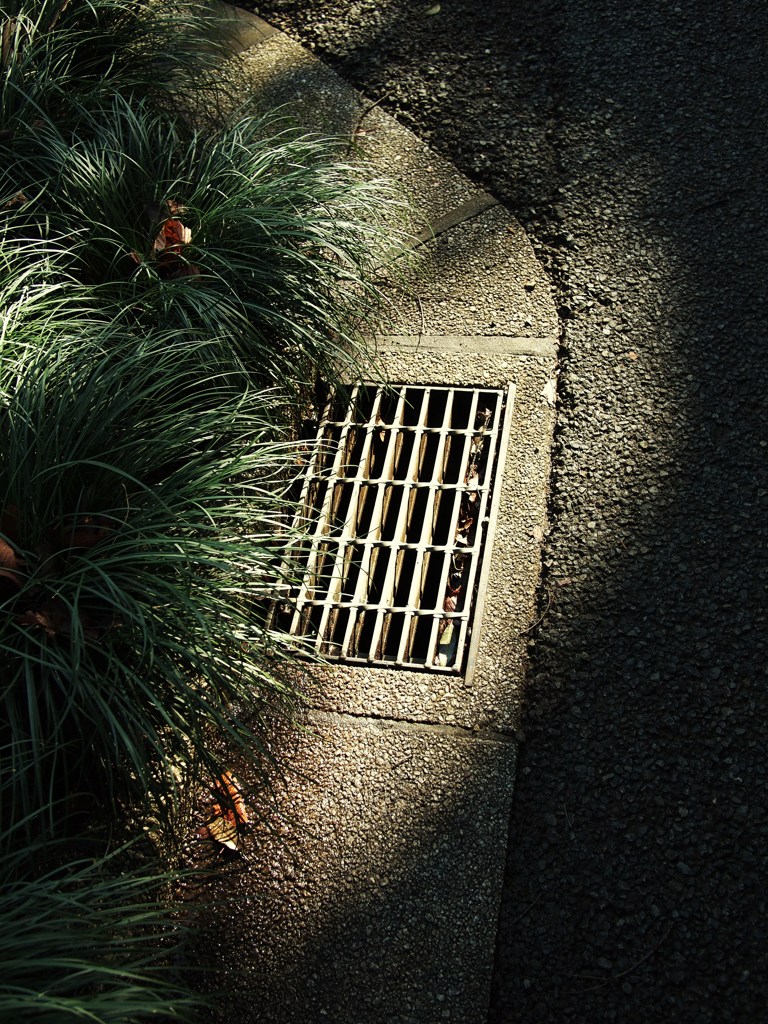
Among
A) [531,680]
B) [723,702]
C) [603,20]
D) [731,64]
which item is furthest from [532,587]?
[603,20]

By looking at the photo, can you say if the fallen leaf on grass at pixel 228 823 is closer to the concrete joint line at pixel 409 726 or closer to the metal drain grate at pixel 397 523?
the concrete joint line at pixel 409 726

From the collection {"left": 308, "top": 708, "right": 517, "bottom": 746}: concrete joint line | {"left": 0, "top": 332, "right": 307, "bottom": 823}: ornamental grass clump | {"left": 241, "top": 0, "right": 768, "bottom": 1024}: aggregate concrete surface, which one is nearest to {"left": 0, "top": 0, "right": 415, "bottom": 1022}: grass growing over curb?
{"left": 0, "top": 332, "right": 307, "bottom": 823}: ornamental grass clump

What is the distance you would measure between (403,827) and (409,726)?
0.87 ft

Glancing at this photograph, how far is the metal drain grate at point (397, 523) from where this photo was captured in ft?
8.91

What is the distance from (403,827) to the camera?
7.70 ft

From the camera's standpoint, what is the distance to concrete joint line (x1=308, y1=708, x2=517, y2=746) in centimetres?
246

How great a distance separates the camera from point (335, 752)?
250cm

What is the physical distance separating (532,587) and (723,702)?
579 millimetres

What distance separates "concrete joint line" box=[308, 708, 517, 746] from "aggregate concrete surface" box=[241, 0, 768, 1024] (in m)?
0.08

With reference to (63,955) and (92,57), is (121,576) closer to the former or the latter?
(63,955)

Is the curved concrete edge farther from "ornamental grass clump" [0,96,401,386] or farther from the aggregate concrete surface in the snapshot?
"ornamental grass clump" [0,96,401,386]

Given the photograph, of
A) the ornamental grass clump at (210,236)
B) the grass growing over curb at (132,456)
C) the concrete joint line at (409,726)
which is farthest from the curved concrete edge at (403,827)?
the ornamental grass clump at (210,236)

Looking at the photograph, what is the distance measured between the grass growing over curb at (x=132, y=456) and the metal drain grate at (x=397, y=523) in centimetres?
14

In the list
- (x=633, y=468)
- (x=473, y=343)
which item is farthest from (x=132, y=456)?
(x=633, y=468)
